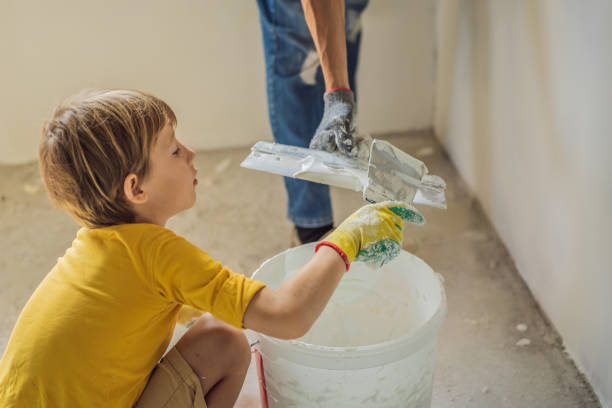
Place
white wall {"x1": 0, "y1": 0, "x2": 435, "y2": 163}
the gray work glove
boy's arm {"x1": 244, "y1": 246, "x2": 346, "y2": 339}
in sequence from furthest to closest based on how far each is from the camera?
1. white wall {"x1": 0, "y1": 0, "x2": 435, "y2": 163}
2. the gray work glove
3. boy's arm {"x1": 244, "y1": 246, "x2": 346, "y2": 339}

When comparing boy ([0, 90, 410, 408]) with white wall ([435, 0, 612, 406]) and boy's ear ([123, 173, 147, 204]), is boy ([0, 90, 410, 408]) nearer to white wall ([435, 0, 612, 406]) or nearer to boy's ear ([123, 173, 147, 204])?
boy's ear ([123, 173, 147, 204])

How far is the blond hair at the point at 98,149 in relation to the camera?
777 mm

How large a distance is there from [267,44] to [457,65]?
684 millimetres

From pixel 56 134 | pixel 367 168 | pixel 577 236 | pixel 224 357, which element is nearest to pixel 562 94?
pixel 577 236

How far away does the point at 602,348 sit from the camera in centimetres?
104

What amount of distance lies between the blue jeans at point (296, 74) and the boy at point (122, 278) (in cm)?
56

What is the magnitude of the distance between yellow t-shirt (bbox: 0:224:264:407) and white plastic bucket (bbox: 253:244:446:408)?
14 centimetres

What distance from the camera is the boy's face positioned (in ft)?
2.76

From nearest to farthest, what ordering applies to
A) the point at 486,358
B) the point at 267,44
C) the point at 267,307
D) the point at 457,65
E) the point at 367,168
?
the point at 267,307 → the point at 367,168 → the point at 486,358 → the point at 267,44 → the point at 457,65

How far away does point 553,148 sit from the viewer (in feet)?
3.80

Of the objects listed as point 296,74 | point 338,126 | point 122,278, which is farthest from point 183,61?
point 122,278

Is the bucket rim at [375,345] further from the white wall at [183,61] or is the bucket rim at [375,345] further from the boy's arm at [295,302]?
the white wall at [183,61]

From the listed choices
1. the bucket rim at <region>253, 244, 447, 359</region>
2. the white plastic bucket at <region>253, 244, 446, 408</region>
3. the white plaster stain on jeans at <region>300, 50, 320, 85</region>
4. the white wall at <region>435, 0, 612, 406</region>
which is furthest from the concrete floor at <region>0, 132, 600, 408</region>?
the white plaster stain on jeans at <region>300, 50, 320, 85</region>

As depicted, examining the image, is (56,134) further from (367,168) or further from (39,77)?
(39,77)
